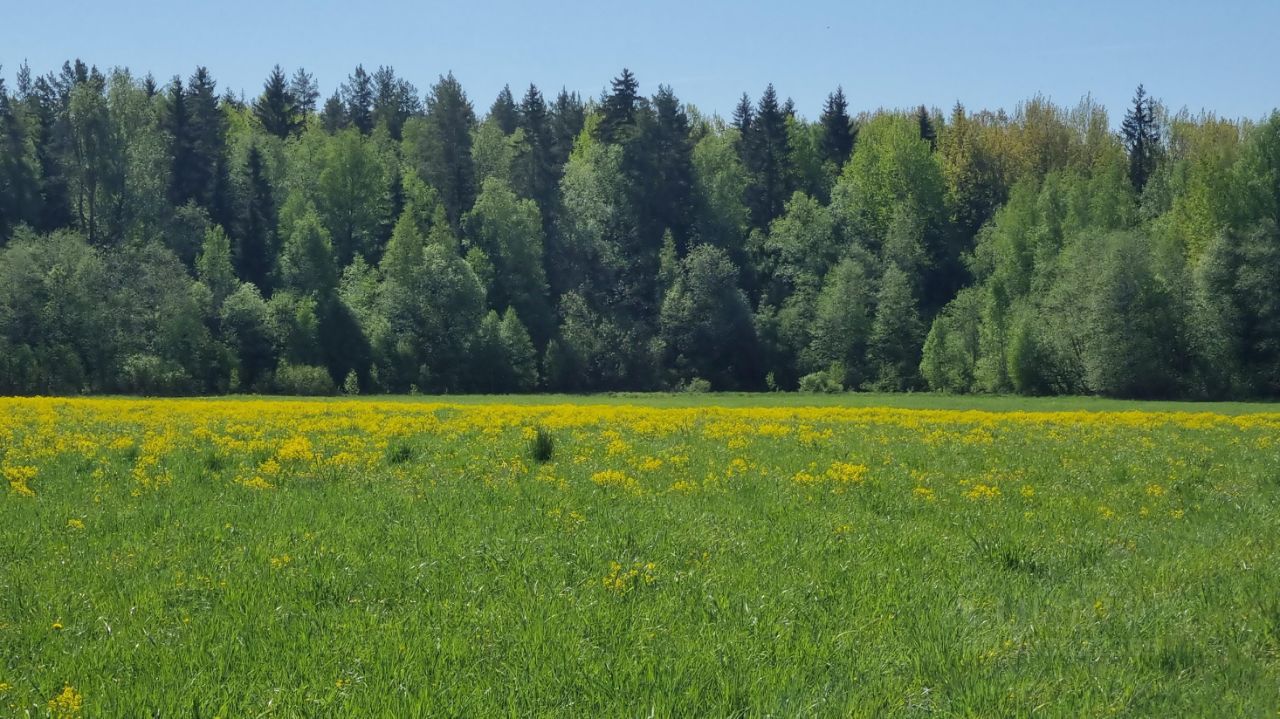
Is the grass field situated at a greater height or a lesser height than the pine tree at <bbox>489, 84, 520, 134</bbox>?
lesser

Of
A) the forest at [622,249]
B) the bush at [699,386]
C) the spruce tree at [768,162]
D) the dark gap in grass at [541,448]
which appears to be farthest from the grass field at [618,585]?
the spruce tree at [768,162]

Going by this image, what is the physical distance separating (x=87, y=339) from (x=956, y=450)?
202 feet

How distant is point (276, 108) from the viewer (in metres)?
117

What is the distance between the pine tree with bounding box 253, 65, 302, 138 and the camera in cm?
11612

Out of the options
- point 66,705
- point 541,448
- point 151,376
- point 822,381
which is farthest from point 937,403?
point 66,705

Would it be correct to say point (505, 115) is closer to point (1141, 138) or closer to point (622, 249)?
point (622, 249)

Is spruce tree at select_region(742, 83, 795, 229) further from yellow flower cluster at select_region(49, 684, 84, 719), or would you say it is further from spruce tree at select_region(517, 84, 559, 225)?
yellow flower cluster at select_region(49, 684, 84, 719)

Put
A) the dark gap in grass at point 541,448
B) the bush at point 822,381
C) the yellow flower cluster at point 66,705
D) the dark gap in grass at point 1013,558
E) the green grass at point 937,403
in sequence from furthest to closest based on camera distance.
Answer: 1. the bush at point 822,381
2. the green grass at point 937,403
3. the dark gap in grass at point 541,448
4. the dark gap in grass at point 1013,558
5. the yellow flower cluster at point 66,705

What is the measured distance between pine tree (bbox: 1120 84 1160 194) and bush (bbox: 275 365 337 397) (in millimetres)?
88813

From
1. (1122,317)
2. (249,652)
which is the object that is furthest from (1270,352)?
(249,652)

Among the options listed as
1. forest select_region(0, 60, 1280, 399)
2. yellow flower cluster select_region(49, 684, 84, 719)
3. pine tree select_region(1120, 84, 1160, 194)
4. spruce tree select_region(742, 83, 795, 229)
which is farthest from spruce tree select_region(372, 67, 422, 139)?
yellow flower cluster select_region(49, 684, 84, 719)

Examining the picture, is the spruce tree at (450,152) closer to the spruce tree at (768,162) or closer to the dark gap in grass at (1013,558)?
the spruce tree at (768,162)

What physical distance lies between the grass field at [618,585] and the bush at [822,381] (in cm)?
6567

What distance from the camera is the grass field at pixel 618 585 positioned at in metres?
6.51
